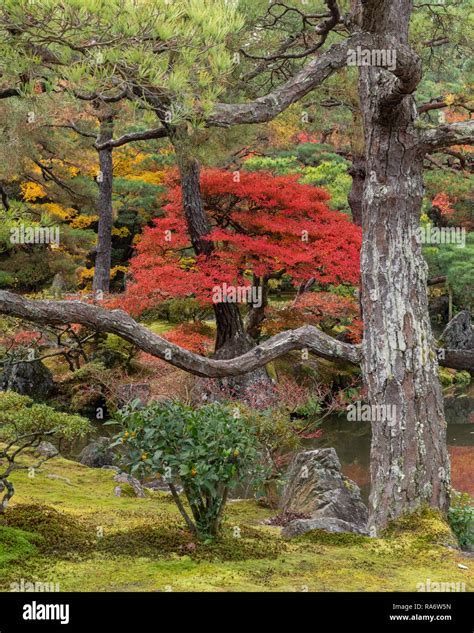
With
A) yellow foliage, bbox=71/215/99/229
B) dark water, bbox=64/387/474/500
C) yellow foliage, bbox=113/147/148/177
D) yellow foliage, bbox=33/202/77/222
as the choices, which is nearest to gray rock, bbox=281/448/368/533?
dark water, bbox=64/387/474/500

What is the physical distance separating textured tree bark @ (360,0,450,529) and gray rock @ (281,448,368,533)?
1.18 meters

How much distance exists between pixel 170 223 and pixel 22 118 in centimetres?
332

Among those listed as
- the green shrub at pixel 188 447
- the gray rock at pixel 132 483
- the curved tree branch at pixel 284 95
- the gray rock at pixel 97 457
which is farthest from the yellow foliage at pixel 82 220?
the green shrub at pixel 188 447

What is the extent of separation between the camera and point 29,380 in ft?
46.7

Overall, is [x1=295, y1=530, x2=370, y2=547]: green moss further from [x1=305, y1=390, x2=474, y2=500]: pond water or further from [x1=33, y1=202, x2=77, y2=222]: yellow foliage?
[x1=33, y1=202, x2=77, y2=222]: yellow foliage

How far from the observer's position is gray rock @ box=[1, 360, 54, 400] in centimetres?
1407

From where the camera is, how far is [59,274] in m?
18.2

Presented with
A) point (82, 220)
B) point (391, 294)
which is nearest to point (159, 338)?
point (391, 294)

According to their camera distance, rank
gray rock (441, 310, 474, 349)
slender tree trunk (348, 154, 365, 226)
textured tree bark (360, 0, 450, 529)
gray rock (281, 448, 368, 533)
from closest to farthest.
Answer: textured tree bark (360, 0, 450, 529) < gray rock (281, 448, 368, 533) < slender tree trunk (348, 154, 365, 226) < gray rock (441, 310, 474, 349)

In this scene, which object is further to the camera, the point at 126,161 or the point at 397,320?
the point at 126,161

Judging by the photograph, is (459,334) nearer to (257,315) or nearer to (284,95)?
(257,315)

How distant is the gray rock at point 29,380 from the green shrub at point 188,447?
10.1 metres

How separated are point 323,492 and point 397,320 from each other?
7.32 feet
